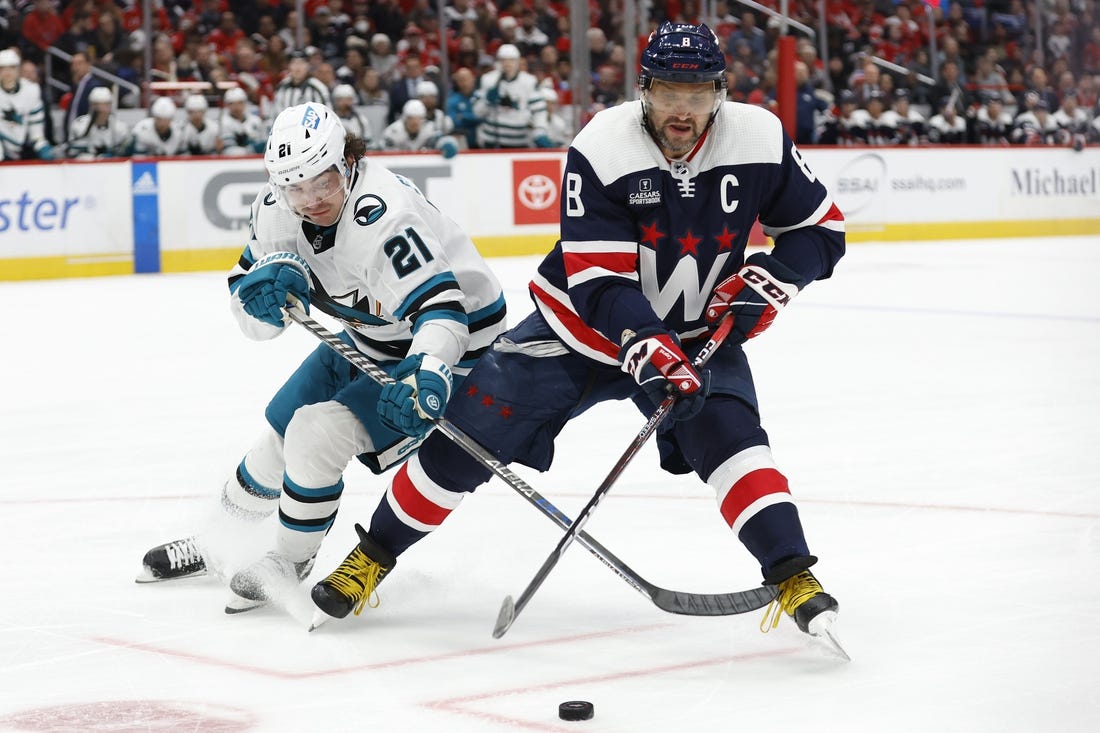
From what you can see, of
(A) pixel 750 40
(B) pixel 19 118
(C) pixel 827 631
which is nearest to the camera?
(C) pixel 827 631

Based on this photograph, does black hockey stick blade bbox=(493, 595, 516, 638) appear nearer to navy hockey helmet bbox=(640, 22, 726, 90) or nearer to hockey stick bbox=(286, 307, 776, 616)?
hockey stick bbox=(286, 307, 776, 616)

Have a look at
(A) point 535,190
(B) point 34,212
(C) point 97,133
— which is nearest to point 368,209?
(B) point 34,212

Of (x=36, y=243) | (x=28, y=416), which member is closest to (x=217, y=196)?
(x=36, y=243)

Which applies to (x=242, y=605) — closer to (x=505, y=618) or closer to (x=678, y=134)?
(x=505, y=618)

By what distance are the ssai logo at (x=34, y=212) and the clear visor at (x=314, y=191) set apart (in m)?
7.48

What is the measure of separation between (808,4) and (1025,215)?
2993 millimetres

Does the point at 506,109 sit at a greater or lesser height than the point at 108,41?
lesser

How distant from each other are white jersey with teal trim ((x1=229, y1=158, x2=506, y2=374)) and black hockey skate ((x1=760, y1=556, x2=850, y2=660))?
70 centimetres

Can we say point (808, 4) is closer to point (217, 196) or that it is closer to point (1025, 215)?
point (1025, 215)

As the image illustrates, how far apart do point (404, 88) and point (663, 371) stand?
9.26 m

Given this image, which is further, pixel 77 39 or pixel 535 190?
pixel 535 190

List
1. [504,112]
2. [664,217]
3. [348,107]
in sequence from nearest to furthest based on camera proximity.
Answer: [664,217]
[348,107]
[504,112]

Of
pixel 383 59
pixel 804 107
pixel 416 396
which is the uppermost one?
pixel 383 59

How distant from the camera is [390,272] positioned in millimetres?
2943
